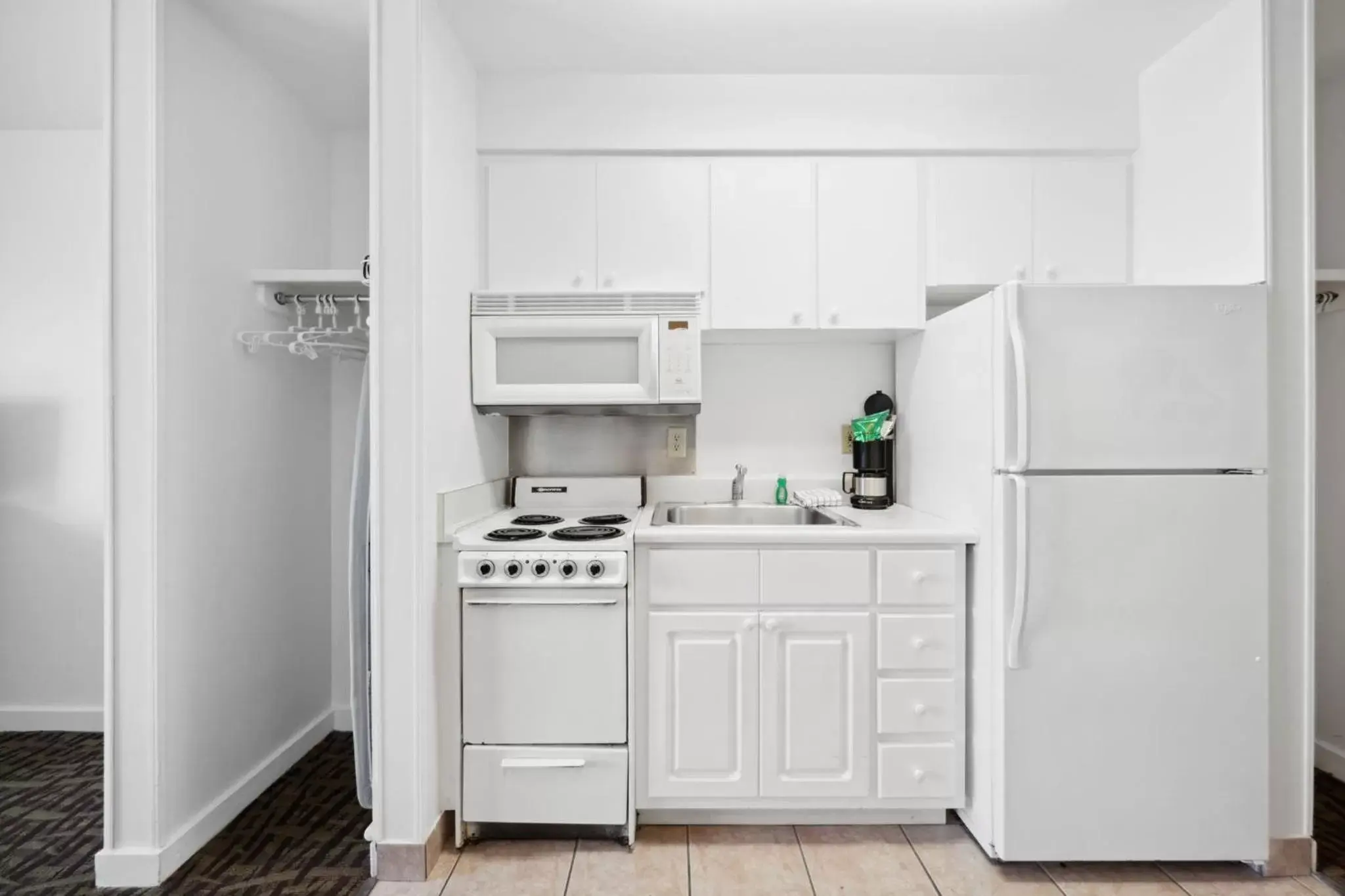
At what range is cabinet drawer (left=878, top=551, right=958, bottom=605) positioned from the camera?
2008 mm

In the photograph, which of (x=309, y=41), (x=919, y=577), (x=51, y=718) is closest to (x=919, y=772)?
(x=919, y=577)

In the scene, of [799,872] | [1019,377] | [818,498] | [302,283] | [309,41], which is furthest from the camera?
[818,498]

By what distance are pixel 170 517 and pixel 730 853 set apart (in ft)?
5.98

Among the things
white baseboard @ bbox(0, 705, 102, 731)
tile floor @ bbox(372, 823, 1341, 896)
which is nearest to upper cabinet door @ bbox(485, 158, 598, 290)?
tile floor @ bbox(372, 823, 1341, 896)

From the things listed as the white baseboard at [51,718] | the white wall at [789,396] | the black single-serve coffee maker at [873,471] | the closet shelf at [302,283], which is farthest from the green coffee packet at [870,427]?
the white baseboard at [51,718]

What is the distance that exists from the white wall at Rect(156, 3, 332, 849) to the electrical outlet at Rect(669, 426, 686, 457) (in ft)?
4.60

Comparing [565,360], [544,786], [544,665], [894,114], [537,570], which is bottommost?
[544,786]

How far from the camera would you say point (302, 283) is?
90.0 inches

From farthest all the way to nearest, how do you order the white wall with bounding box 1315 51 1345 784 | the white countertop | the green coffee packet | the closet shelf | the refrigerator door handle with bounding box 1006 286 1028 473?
the green coffee packet → the white wall with bounding box 1315 51 1345 784 → the closet shelf → the white countertop → the refrigerator door handle with bounding box 1006 286 1028 473

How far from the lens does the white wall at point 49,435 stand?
2.82m

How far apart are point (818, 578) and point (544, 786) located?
100 cm

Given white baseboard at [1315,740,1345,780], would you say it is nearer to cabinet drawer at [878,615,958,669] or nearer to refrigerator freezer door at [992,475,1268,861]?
refrigerator freezer door at [992,475,1268,861]

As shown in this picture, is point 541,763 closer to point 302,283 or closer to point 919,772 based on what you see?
point 919,772

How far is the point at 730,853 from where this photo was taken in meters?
1.96
